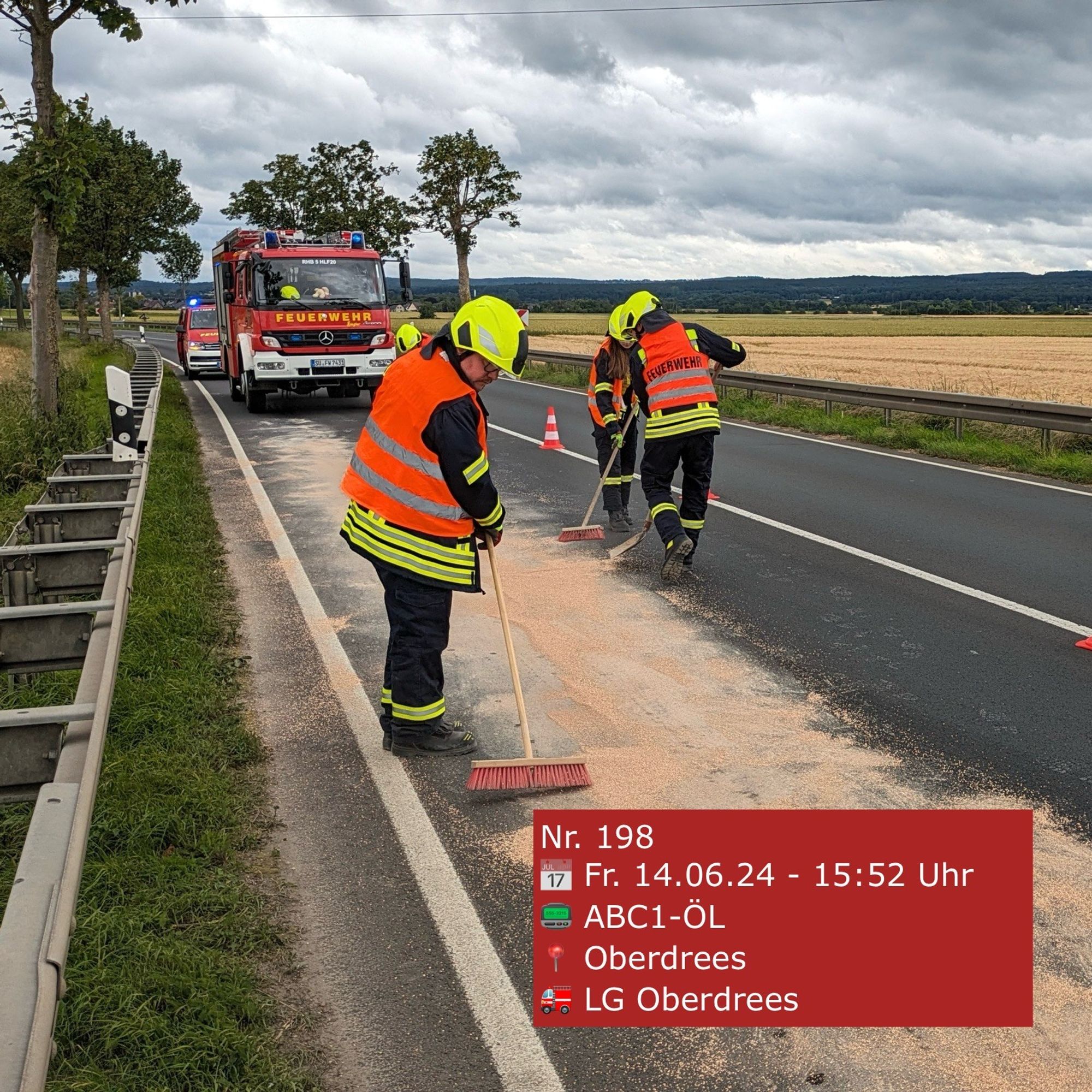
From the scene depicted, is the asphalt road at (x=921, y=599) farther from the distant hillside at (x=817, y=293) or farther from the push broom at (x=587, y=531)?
the distant hillside at (x=817, y=293)

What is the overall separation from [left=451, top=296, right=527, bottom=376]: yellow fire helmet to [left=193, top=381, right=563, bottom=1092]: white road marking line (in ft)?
5.68

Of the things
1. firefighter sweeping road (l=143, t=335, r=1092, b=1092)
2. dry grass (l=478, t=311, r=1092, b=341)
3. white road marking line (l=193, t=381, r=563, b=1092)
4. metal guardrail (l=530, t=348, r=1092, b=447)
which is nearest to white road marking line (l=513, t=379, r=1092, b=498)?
metal guardrail (l=530, t=348, r=1092, b=447)

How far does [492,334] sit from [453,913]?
222 centimetres

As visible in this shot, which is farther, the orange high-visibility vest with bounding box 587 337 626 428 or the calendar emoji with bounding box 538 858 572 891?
the orange high-visibility vest with bounding box 587 337 626 428

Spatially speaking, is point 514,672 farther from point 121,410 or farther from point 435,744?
point 121,410

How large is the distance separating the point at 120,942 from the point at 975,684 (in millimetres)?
4169

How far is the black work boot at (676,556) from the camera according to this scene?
8219mm

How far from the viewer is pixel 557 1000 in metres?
3.34

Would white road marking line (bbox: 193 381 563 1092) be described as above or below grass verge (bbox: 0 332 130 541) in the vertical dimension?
below

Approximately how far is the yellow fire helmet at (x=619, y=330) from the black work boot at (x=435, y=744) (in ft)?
14.3

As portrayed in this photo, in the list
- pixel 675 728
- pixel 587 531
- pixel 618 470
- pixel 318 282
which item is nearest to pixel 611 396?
pixel 618 470

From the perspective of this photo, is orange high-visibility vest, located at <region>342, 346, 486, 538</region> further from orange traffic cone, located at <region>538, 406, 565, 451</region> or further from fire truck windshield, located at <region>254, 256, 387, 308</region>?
fire truck windshield, located at <region>254, 256, 387, 308</region>

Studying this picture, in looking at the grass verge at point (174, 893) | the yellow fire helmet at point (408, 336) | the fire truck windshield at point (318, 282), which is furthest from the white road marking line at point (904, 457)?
the grass verge at point (174, 893)

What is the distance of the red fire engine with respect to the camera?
66.7 feet
